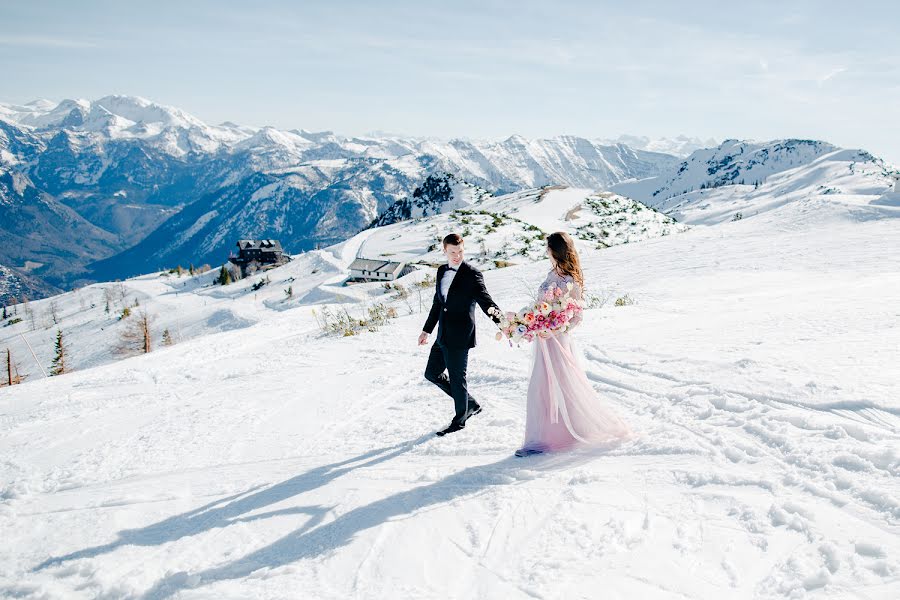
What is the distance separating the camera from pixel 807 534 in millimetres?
4066

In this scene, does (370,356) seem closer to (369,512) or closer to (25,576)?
(369,512)

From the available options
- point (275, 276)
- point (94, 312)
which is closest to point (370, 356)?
point (275, 276)

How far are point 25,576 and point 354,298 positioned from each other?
30.2 meters

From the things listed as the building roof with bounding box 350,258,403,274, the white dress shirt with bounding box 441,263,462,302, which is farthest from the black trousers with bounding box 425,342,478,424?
the building roof with bounding box 350,258,403,274

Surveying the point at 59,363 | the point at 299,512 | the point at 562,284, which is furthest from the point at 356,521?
the point at 59,363

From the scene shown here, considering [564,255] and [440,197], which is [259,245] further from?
[564,255]

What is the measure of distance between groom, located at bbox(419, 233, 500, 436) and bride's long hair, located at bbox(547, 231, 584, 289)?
0.99 m

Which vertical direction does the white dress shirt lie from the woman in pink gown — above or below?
above

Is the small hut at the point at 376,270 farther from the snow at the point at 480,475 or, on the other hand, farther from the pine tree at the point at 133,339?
the snow at the point at 480,475

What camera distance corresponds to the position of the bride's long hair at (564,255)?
6.19 meters

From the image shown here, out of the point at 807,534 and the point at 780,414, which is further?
the point at 780,414

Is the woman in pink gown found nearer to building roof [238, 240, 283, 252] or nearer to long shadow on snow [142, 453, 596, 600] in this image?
long shadow on snow [142, 453, 596, 600]

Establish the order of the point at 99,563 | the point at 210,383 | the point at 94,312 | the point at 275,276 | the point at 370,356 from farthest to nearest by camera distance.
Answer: the point at 94,312 < the point at 275,276 < the point at 370,356 < the point at 210,383 < the point at 99,563

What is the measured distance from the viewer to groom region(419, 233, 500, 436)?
6816 mm
